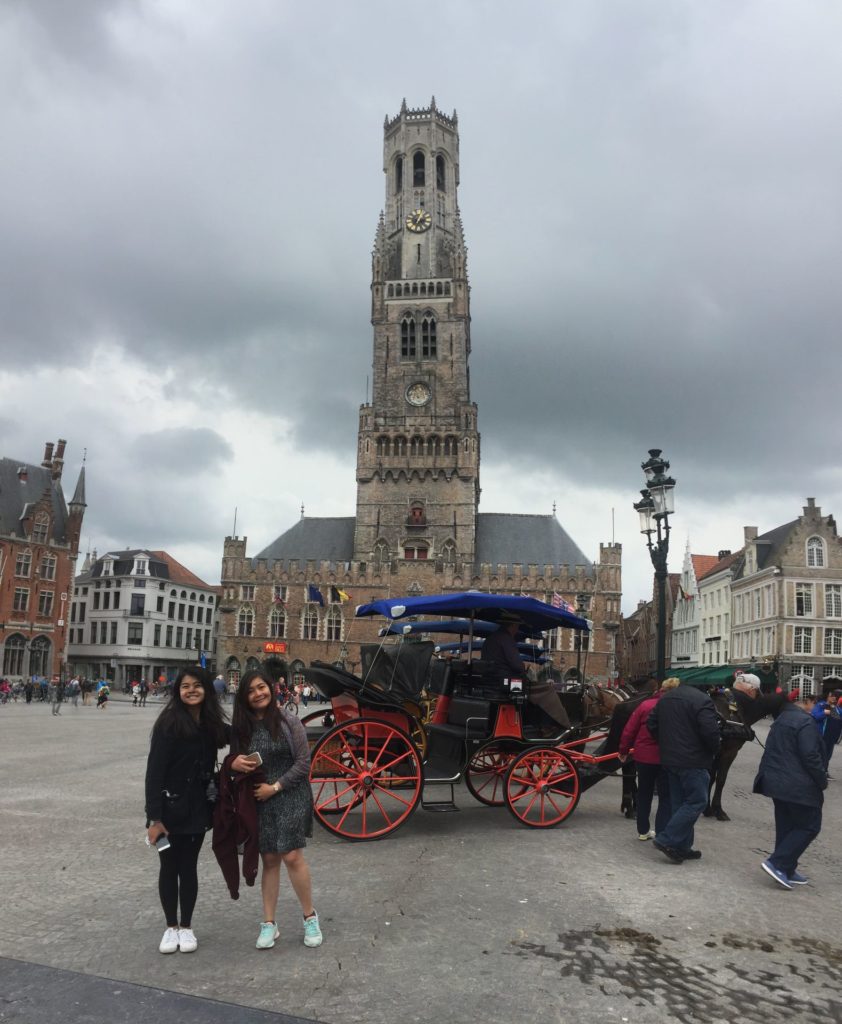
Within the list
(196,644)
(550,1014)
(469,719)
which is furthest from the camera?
(196,644)

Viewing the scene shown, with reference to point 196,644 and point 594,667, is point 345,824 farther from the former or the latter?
point 196,644

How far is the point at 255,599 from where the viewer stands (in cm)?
6291

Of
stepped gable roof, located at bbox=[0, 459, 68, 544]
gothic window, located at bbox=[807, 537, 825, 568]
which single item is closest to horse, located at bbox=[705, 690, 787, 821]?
gothic window, located at bbox=[807, 537, 825, 568]

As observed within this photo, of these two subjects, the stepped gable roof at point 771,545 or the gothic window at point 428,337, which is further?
the gothic window at point 428,337

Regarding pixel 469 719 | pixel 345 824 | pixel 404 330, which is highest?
pixel 404 330

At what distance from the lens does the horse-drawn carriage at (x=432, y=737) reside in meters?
8.40

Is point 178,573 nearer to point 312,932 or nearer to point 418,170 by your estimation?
point 418,170

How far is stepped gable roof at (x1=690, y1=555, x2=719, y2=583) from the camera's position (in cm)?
6134

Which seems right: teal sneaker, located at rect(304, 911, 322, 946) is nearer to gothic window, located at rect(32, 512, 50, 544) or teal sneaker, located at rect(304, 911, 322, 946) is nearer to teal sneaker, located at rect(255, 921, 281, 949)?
teal sneaker, located at rect(255, 921, 281, 949)

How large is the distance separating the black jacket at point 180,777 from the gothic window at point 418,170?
72.4 metres

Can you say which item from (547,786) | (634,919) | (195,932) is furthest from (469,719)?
(195,932)

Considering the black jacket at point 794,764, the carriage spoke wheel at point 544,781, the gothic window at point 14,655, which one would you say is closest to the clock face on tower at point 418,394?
the gothic window at point 14,655

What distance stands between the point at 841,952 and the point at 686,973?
1297 millimetres

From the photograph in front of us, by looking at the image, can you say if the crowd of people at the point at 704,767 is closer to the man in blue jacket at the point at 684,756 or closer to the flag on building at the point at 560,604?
the man in blue jacket at the point at 684,756
